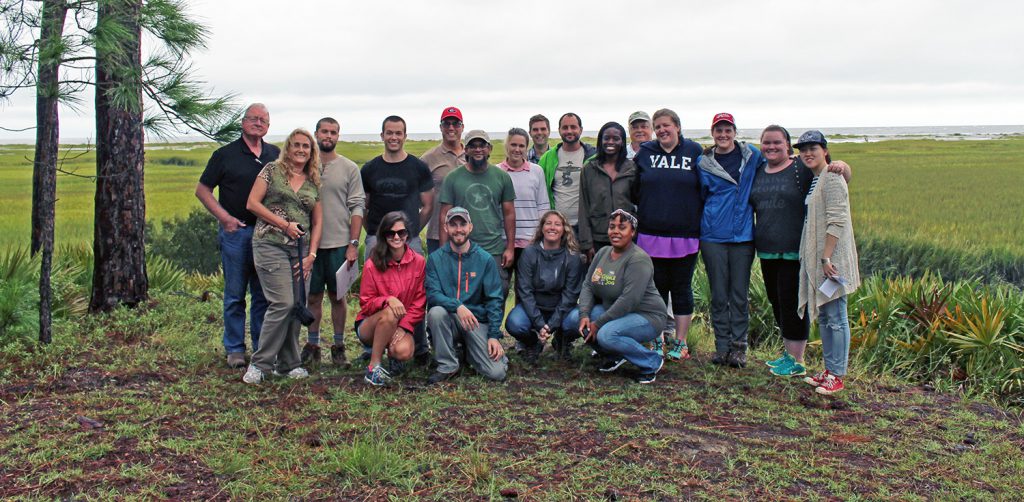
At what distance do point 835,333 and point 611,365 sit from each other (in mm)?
1607

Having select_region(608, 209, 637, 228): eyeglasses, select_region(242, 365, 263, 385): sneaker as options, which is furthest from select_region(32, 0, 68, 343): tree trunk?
select_region(608, 209, 637, 228): eyeglasses

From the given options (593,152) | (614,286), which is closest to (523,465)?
(614,286)

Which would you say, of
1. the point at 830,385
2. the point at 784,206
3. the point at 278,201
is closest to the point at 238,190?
the point at 278,201

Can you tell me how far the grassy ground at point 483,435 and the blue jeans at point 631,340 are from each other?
0.19 metres

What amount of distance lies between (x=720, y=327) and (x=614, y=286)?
42.3 inches

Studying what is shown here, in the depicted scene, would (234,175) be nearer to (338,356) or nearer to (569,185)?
(338,356)

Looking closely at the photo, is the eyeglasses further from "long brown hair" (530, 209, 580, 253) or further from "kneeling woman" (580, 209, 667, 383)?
"long brown hair" (530, 209, 580, 253)

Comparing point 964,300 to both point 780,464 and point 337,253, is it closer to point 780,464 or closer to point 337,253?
point 780,464

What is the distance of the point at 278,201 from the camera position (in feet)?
17.7

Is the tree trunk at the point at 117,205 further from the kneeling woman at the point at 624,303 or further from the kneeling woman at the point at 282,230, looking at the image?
the kneeling woman at the point at 624,303

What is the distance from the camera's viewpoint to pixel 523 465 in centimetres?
419

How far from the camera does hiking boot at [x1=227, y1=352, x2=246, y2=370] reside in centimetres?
596

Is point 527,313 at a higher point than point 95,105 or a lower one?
lower

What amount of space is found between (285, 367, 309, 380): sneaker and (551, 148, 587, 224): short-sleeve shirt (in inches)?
94.2
